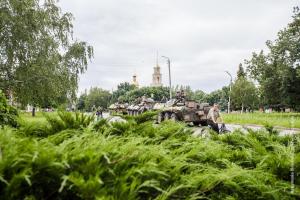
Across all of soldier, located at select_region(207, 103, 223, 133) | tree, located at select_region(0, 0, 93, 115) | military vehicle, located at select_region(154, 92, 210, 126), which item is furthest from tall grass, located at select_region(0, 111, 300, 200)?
military vehicle, located at select_region(154, 92, 210, 126)

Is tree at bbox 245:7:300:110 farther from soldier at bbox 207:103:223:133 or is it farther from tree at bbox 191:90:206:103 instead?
tree at bbox 191:90:206:103

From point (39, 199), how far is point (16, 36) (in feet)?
66.1

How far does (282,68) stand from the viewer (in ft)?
150

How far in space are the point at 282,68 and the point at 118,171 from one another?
4615 cm

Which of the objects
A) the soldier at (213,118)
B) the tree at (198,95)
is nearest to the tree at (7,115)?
the soldier at (213,118)

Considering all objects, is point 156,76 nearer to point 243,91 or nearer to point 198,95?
point 198,95

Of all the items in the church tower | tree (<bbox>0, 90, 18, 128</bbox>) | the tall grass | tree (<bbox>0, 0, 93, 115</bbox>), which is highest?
the church tower

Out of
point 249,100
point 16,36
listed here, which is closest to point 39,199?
point 16,36

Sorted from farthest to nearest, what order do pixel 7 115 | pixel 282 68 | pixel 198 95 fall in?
pixel 198 95 → pixel 282 68 → pixel 7 115

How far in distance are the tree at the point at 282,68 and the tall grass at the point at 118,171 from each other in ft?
143

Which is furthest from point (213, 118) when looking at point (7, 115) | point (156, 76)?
point (156, 76)

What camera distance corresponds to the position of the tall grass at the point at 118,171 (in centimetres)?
176

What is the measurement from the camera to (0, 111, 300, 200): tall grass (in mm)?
1760

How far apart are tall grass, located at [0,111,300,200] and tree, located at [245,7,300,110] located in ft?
143
